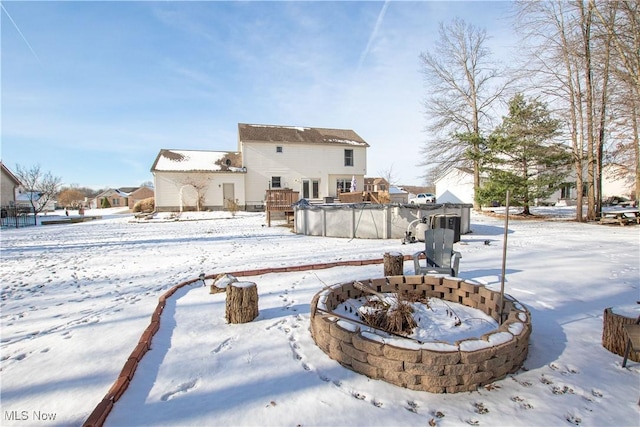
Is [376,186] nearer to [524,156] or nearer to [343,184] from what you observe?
[343,184]

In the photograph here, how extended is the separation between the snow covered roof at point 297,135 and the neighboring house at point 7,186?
780 inches

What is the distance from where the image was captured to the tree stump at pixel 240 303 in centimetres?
352

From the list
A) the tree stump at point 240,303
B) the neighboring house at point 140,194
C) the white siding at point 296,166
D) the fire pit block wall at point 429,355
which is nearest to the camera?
the fire pit block wall at point 429,355

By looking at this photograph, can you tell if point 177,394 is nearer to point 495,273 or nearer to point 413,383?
point 413,383

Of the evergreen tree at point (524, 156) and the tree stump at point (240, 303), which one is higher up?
the evergreen tree at point (524, 156)

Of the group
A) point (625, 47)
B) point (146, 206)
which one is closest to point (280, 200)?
point (625, 47)

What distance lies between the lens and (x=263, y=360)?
8.95ft

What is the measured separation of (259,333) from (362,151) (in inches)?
1002

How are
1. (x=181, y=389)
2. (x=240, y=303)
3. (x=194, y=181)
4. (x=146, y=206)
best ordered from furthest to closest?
1. (x=146, y=206)
2. (x=194, y=181)
3. (x=240, y=303)
4. (x=181, y=389)

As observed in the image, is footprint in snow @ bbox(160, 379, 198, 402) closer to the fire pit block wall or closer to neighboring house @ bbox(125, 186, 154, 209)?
the fire pit block wall

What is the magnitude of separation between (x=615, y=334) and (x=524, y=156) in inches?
644

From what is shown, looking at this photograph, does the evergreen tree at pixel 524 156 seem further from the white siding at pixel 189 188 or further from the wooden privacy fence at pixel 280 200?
the white siding at pixel 189 188

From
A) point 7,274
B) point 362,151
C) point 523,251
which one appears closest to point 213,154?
point 362,151

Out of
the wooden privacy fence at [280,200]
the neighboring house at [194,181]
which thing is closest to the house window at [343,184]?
the neighboring house at [194,181]
